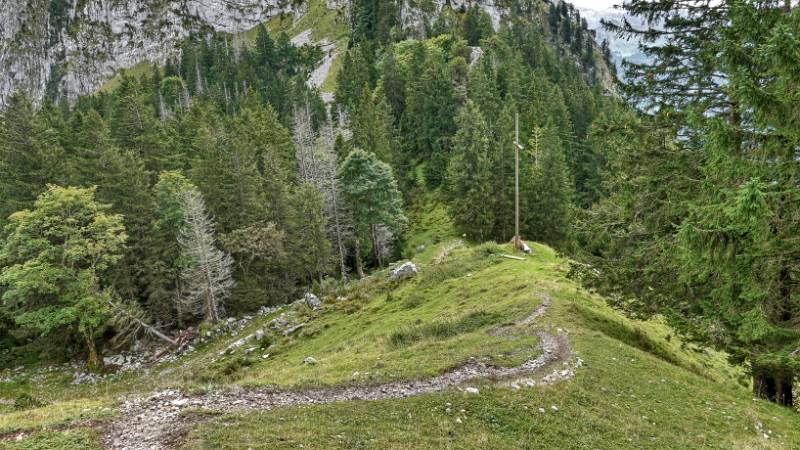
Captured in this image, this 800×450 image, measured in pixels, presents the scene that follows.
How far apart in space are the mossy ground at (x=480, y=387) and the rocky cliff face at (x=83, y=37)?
496 ft

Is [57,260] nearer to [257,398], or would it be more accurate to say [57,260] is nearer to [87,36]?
[257,398]

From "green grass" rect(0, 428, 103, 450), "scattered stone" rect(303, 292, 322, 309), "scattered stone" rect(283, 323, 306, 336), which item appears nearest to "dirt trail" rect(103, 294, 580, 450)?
"green grass" rect(0, 428, 103, 450)

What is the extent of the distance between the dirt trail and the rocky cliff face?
161m

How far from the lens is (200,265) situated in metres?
38.0

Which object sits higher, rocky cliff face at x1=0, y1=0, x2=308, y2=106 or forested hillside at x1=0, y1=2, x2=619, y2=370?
rocky cliff face at x1=0, y1=0, x2=308, y2=106

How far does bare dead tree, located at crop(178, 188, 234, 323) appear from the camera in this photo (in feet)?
122

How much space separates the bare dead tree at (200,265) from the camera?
122ft

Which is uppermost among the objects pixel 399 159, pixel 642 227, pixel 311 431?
pixel 399 159

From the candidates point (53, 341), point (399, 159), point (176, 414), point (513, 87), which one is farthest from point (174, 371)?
point (513, 87)

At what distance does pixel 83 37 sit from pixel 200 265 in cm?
15989

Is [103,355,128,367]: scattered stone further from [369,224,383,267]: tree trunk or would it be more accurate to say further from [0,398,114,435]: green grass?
[0,398,114,435]: green grass

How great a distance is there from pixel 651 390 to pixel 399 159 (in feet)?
178

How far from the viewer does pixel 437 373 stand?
51.1ft

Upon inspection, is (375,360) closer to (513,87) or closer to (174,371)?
(174,371)
